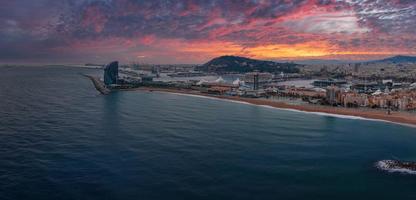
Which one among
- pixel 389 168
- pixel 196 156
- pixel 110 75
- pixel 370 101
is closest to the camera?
pixel 389 168

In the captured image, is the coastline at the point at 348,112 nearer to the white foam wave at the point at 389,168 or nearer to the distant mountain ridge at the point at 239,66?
the white foam wave at the point at 389,168

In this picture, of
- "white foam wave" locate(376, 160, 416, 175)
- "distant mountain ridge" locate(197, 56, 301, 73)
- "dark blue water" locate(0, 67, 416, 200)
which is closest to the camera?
"dark blue water" locate(0, 67, 416, 200)

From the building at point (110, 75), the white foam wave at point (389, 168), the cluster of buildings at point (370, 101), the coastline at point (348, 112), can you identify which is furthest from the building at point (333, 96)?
the building at point (110, 75)

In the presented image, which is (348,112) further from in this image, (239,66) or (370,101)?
(239,66)

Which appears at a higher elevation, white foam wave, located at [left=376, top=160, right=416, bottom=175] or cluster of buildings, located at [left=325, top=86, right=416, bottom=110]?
cluster of buildings, located at [left=325, top=86, right=416, bottom=110]

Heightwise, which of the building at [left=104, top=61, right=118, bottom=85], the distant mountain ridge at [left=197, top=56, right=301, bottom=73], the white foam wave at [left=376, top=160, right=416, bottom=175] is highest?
the distant mountain ridge at [left=197, top=56, right=301, bottom=73]

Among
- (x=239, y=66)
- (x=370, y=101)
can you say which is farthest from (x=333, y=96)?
(x=239, y=66)

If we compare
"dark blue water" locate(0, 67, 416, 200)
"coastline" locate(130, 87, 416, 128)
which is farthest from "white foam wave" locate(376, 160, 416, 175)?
"coastline" locate(130, 87, 416, 128)

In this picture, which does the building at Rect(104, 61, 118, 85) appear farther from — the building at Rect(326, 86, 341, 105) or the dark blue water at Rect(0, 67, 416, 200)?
the building at Rect(326, 86, 341, 105)
